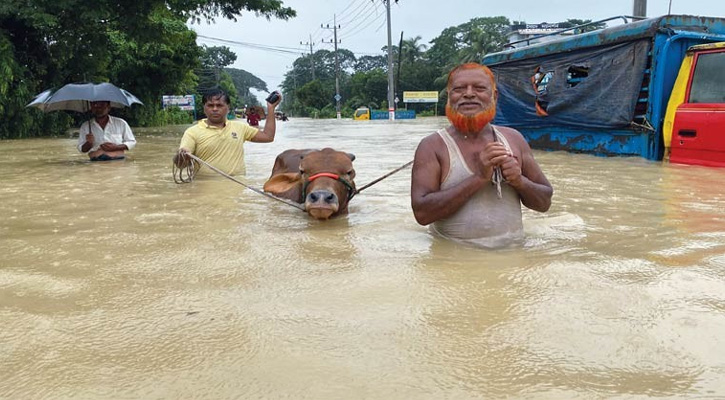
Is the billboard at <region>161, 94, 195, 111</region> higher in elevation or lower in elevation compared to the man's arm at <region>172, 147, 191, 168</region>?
higher

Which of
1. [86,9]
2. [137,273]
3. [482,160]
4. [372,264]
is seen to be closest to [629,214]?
[482,160]

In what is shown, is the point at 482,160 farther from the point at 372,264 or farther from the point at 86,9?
the point at 86,9

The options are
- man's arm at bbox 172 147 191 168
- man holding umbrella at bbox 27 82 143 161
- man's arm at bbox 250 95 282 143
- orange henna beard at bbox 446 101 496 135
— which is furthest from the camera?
man holding umbrella at bbox 27 82 143 161

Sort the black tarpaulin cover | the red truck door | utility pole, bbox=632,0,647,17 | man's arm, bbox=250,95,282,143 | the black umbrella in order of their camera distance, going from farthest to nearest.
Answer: utility pole, bbox=632,0,647,17, the black tarpaulin cover, the black umbrella, the red truck door, man's arm, bbox=250,95,282,143

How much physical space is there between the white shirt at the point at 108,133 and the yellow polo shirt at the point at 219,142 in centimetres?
309

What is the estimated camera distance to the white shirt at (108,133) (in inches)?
369

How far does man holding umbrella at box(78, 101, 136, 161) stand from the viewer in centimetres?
935

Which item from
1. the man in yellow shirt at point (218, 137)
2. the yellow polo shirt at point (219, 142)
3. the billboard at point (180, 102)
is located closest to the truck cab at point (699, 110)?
the man in yellow shirt at point (218, 137)

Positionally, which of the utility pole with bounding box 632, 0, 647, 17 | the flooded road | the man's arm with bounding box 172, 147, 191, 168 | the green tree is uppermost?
the green tree

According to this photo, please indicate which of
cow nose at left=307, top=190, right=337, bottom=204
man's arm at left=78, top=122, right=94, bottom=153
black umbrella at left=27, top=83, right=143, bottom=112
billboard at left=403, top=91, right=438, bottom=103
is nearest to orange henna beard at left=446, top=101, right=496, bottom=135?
cow nose at left=307, top=190, right=337, bottom=204

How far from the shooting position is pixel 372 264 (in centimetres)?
339

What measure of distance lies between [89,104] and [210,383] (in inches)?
362

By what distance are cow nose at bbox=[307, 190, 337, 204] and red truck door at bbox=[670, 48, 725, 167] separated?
5.23 meters

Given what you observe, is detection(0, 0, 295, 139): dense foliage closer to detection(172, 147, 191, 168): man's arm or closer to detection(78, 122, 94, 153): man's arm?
detection(78, 122, 94, 153): man's arm
